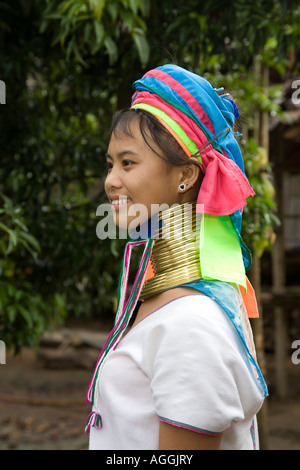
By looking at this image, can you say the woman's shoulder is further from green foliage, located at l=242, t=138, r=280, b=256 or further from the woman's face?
green foliage, located at l=242, t=138, r=280, b=256

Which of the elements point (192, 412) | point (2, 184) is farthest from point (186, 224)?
point (2, 184)

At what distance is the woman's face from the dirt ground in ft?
10.6

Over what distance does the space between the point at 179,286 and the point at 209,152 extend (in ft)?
1.07

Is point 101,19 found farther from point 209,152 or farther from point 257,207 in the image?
point 209,152

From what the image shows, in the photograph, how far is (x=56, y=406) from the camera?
6.75 metres

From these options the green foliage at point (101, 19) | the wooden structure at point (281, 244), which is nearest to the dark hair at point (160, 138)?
the green foliage at point (101, 19)

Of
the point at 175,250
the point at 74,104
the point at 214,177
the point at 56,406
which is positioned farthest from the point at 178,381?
the point at 56,406

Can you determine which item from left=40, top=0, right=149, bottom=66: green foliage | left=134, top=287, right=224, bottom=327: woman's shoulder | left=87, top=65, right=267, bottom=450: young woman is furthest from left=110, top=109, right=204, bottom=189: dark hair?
left=40, top=0, right=149, bottom=66: green foliage

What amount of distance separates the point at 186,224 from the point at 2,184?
243 centimetres

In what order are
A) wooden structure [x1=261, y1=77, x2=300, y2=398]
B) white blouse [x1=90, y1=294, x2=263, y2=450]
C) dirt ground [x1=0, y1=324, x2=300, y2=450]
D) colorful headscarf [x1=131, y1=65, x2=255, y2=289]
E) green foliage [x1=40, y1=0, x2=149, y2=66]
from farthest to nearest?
wooden structure [x1=261, y1=77, x2=300, y2=398] < dirt ground [x1=0, y1=324, x2=300, y2=450] < green foliage [x1=40, y1=0, x2=149, y2=66] < colorful headscarf [x1=131, y1=65, x2=255, y2=289] < white blouse [x1=90, y1=294, x2=263, y2=450]

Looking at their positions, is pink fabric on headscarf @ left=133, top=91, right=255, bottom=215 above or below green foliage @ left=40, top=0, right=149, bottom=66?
below

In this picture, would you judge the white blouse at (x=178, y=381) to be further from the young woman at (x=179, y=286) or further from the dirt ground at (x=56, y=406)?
the dirt ground at (x=56, y=406)

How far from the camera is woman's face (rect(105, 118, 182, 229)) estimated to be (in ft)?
4.46

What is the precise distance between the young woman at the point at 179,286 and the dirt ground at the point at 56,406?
123 inches
